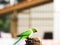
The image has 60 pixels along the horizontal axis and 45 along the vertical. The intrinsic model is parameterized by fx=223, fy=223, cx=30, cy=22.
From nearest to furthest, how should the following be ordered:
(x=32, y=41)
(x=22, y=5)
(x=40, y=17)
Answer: (x=32, y=41)
(x=22, y=5)
(x=40, y=17)

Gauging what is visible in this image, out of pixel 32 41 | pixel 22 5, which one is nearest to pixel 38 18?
pixel 22 5

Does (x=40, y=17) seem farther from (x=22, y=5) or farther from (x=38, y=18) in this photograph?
(x=22, y=5)

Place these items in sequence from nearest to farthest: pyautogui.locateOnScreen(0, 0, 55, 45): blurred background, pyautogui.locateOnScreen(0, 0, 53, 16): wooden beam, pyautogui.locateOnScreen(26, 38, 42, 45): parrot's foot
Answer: pyautogui.locateOnScreen(26, 38, 42, 45): parrot's foot < pyautogui.locateOnScreen(0, 0, 53, 16): wooden beam < pyautogui.locateOnScreen(0, 0, 55, 45): blurred background

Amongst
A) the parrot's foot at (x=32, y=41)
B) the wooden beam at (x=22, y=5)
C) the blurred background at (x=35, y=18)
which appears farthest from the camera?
the blurred background at (x=35, y=18)

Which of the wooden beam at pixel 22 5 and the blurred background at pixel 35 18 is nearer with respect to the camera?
the wooden beam at pixel 22 5

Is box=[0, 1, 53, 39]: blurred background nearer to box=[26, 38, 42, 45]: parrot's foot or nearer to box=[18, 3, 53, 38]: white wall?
box=[18, 3, 53, 38]: white wall

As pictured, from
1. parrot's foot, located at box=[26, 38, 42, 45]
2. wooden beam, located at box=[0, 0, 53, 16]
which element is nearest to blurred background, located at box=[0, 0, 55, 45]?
wooden beam, located at box=[0, 0, 53, 16]

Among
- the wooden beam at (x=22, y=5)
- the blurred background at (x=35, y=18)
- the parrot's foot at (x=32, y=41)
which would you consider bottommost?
the parrot's foot at (x=32, y=41)

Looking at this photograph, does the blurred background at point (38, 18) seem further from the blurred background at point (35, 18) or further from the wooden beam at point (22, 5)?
the wooden beam at point (22, 5)

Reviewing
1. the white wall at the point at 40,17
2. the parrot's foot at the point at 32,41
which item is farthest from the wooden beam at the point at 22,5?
the parrot's foot at the point at 32,41

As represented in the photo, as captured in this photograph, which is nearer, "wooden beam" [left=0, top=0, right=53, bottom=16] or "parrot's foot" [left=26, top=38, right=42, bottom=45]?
"parrot's foot" [left=26, top=38, right=42, bottom=45]
